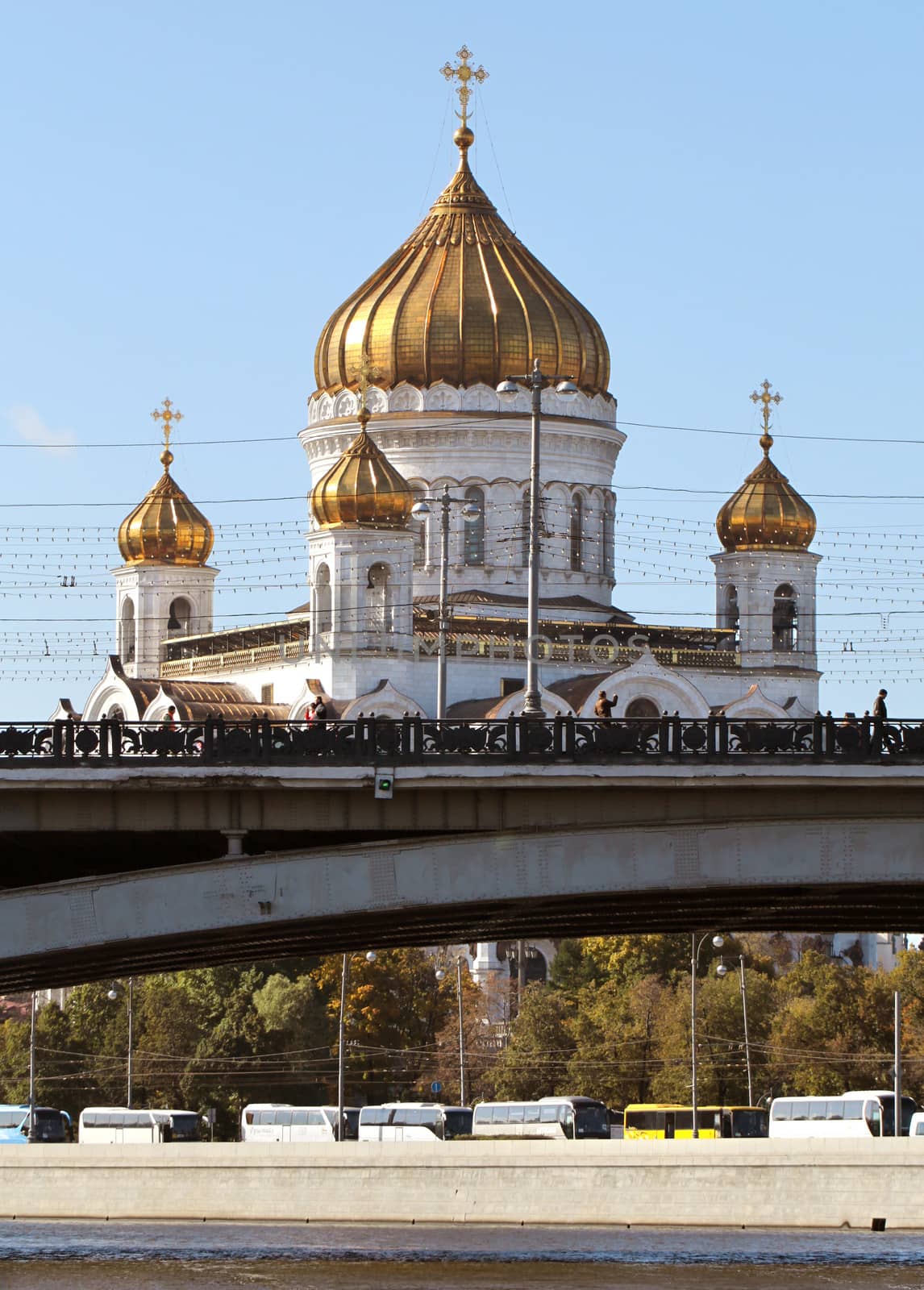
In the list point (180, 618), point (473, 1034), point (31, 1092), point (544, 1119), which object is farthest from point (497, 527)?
point (544, 1119)

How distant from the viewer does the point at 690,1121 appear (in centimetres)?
5184

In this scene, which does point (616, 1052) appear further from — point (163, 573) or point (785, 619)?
point (163, 573)

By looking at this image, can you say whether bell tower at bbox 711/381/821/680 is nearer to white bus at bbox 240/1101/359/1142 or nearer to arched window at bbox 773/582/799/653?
arched window at bbox 773/582/799/653

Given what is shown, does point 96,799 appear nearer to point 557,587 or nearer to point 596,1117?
point 596,1117

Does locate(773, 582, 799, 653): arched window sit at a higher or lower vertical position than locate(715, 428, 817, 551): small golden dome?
lower

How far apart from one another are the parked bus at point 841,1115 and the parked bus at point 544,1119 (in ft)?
11.4

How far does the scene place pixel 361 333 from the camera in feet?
238

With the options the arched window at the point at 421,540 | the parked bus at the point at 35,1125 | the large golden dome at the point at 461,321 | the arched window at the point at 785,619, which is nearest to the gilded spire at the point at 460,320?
the large golden dome at the point at 461,321

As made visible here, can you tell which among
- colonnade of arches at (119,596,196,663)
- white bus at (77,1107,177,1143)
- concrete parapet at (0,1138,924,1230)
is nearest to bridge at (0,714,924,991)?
concrete parapet at (0,1138,924,1230)

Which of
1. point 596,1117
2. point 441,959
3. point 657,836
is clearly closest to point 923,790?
point 657,836

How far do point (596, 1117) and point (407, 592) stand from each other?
58.6 feet

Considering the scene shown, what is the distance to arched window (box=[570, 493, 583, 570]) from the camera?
2844 inches

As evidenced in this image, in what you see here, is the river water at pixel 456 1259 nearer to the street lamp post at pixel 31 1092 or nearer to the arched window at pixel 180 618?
the street lamp post at pixel 31 1092

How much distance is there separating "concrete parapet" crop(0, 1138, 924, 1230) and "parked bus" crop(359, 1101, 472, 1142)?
26.1ft
